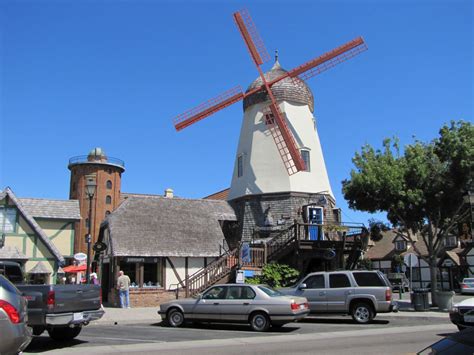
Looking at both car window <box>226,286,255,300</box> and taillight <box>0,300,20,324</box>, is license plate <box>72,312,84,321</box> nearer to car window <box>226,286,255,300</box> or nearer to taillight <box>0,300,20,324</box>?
taillight <box>0,300,20,324</box>

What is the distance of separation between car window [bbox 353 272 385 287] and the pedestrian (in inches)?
427

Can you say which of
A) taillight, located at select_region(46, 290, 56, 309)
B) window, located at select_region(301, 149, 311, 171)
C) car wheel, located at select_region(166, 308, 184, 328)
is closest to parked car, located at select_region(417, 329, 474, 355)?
taillight, located at select_region(46, 290, 56, 309)

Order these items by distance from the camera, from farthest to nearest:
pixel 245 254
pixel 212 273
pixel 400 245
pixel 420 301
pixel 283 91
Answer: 1. pixel 400 245
2. pixel 283 91
3. pixel 212 273
4. pixel 245 254
5. pixel 420 301

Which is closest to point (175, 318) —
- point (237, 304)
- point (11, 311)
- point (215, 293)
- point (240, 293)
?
point (215, 293)

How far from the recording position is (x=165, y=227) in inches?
1138

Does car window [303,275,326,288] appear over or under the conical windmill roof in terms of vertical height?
under

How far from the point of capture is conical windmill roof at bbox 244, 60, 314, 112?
34469mm

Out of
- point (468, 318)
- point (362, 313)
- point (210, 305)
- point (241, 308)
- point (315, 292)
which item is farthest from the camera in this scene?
point (315, 292)

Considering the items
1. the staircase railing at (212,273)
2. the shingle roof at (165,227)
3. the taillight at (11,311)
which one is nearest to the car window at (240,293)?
the taillight at (11,311)

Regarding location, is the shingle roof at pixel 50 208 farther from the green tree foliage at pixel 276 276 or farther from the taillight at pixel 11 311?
the taillight at pixel 11 311

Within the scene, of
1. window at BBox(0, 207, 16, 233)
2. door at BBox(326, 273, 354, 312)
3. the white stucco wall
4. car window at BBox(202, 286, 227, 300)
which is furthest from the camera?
the white stucco wall

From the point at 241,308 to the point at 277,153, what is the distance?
65.7ft

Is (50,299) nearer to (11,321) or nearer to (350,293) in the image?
(11,321)

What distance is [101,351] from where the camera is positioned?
1061 centimetres
